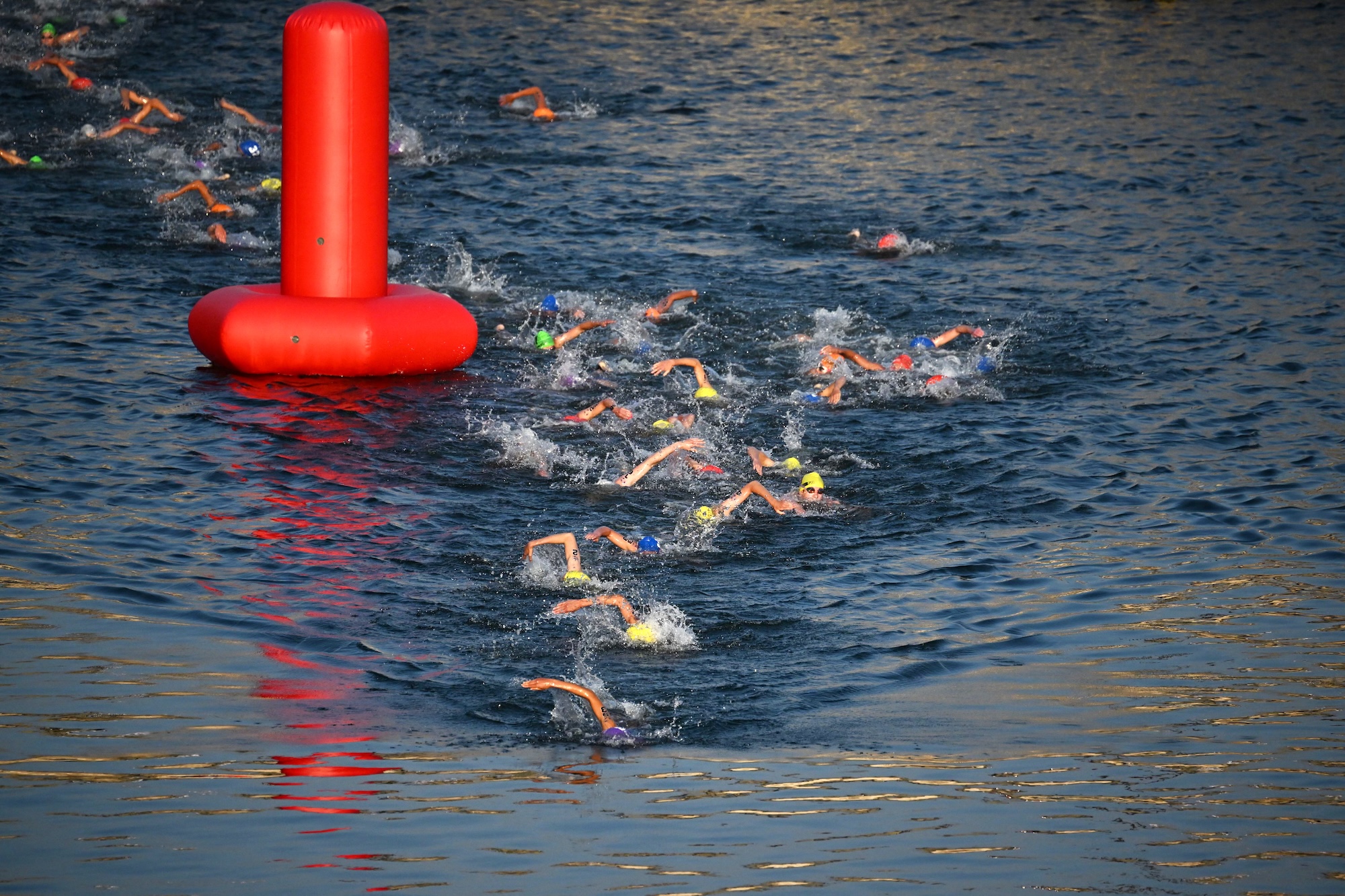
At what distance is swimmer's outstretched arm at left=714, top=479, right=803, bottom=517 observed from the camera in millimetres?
9937

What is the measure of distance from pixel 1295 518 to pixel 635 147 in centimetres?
1233

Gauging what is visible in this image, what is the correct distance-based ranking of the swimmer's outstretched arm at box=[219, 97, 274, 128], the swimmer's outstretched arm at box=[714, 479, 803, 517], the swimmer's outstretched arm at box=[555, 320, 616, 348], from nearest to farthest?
the swimmer's outstretched arm at box=[714, 479, 803, 517]
the swimmer's outstretched arm at box=[555, 320, 616, 348]
the swimmer's outstretched arm at box=[219, 97, 274, 128]

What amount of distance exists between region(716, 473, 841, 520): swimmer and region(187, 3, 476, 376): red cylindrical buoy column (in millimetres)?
3591

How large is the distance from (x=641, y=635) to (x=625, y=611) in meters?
0.15

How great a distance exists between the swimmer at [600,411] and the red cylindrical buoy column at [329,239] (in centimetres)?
154

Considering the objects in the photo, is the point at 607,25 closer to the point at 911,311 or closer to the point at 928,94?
the point at 928,94

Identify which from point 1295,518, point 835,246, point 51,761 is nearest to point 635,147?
point 835,246

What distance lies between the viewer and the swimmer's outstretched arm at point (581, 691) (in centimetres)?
675

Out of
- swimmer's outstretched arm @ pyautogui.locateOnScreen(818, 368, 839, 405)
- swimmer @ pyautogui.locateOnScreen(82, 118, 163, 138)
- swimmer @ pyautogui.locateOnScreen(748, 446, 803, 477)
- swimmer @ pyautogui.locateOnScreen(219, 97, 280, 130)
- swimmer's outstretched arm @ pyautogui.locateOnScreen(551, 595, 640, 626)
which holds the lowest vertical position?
swimmer's outstretched arm @ pyautogui.locateOnScreen(551, 595, 640, 626)

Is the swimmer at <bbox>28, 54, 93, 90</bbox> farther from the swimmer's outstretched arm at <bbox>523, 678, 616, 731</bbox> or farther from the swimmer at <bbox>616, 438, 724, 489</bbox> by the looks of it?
the swimmer's outstretched arm at <bbox>523, 678, 616, 731</bbox>

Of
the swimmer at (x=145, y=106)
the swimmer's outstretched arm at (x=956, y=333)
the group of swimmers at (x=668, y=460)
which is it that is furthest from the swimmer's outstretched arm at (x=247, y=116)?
the swimmer's outstretched arm at (x=956, y=333)

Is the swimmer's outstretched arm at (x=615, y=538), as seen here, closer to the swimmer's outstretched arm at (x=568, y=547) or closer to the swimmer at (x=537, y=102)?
the swimmer's outstretched arm at (x=568, y=547)

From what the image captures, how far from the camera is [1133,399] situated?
12508 millimetres

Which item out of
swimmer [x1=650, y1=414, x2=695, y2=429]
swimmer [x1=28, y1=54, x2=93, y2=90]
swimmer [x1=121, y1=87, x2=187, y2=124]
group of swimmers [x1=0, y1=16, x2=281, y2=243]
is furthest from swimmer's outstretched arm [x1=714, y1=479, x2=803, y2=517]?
swimmer [x1=28, y1=54, x2=93, y2=90]
